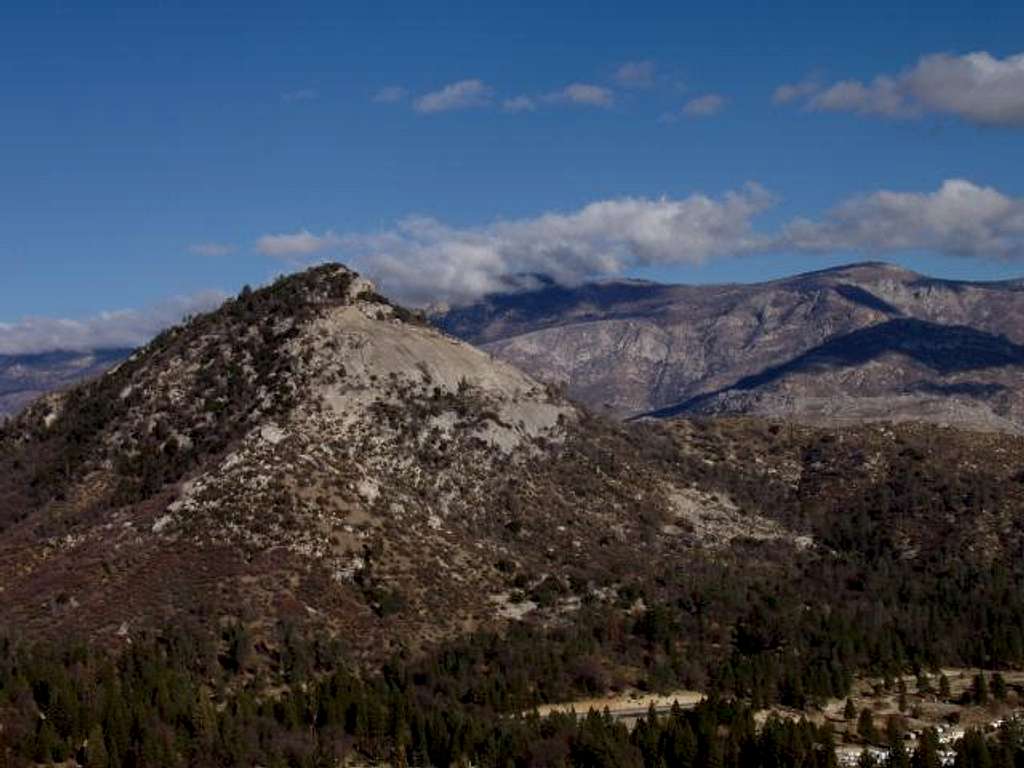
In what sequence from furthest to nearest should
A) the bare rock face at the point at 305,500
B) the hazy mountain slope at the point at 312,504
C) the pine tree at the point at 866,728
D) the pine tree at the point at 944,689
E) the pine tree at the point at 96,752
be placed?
the hazy mountain slope at the point at 312,504 < the bare rock face at the point at 305,500 < the pine tree at the point at 944,689 < the pine tree at the point at 866,728 < the pine tree at the point at 96,752

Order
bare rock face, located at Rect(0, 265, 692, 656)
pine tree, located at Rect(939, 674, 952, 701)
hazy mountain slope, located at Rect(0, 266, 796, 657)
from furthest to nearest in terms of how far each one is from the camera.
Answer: hazy mountain slope, located at Rect(0, 266, 796, 657) < bare rock face, located at Rect(0, 265, 692, 656) < pine tree, located at Rect(939, 674, 952, 701)

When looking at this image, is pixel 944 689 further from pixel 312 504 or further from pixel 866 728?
pixel 312 504

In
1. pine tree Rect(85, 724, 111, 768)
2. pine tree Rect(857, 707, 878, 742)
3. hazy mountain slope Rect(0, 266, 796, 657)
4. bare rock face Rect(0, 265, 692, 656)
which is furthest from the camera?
hazy mountain slope Rect(0, 266, 796, 657)

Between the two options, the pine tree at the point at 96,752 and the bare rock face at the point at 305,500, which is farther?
the bare rock face at the point at 305,500

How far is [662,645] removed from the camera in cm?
15362

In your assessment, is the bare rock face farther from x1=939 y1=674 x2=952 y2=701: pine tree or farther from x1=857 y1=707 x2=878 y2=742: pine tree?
x1=939 y1=674 x2=952 y2=701: pine tree

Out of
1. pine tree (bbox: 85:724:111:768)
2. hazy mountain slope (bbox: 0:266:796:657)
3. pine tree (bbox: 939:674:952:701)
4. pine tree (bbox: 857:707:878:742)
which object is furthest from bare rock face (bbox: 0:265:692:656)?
pine tree (bbox: 939:674:952:701)

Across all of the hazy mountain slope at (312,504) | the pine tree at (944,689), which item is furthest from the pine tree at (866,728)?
the hazy mountain slope at (312,504)

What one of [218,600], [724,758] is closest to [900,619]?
[724,758]

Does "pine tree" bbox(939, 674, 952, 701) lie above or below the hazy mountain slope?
below

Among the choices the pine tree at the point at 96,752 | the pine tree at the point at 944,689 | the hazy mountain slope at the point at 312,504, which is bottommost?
the pine tree at the point at 944,689

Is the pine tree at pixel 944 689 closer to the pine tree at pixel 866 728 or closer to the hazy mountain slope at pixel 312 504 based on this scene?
the pine tree at pixel 866 728

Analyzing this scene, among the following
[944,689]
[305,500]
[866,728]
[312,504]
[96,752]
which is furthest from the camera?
[305,500]

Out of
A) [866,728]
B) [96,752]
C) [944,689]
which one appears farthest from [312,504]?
[944,689]
